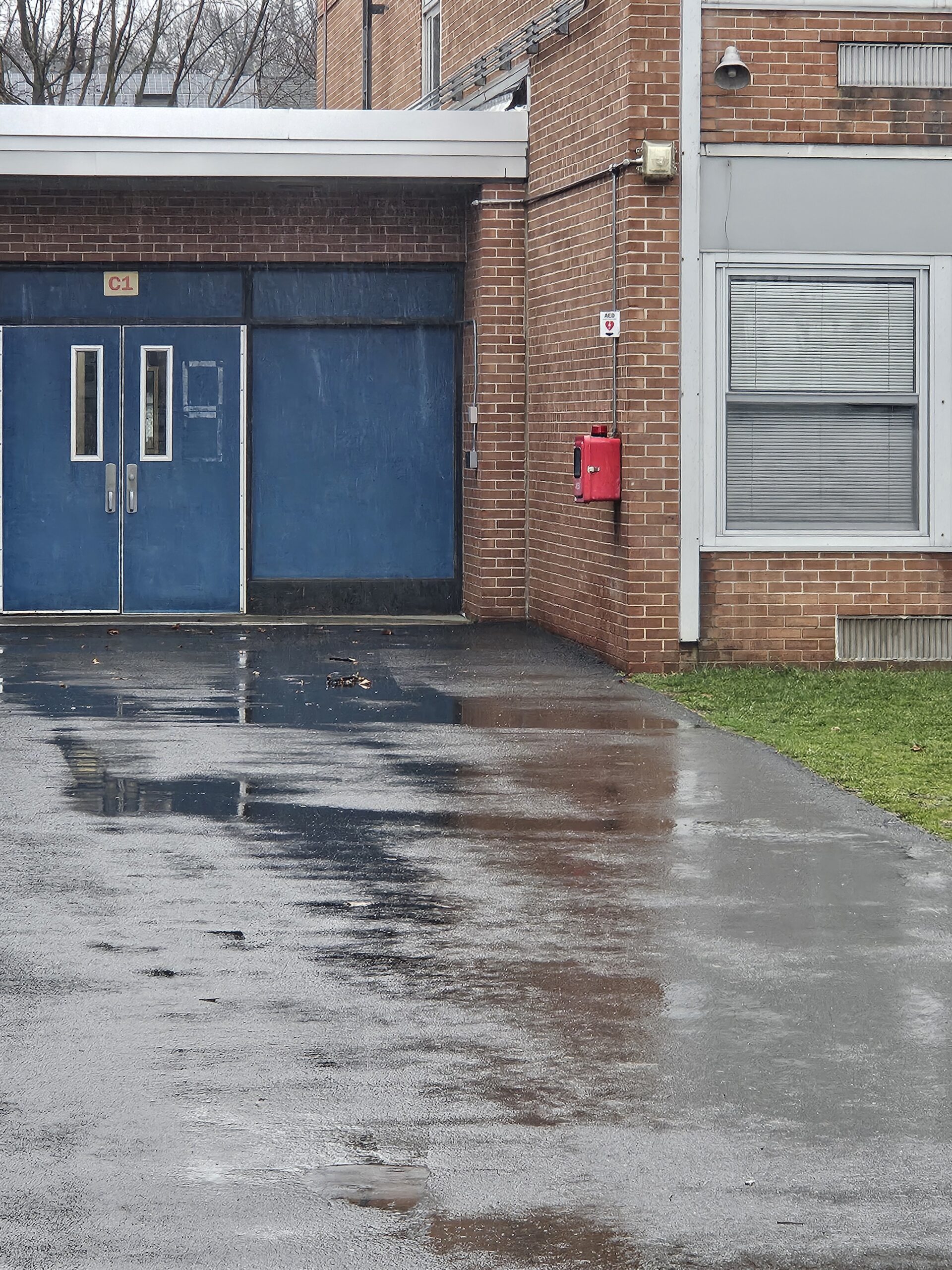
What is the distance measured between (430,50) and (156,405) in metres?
6.70

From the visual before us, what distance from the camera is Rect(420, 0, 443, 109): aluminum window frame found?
74.2ft

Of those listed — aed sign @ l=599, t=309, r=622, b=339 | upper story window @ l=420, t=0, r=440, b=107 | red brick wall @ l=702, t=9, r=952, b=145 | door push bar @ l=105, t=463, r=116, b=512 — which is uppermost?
upper story window @ l=420, t=0, r=440, b=107

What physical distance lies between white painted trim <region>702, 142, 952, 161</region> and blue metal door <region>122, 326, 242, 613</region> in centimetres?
Answer: 568

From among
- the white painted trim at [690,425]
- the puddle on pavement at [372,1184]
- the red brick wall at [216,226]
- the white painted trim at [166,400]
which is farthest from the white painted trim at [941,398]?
the puddle on pavement at [372,1184]

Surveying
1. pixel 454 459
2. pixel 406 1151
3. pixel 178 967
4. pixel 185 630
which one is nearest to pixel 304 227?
pixel 454 459

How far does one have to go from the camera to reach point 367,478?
18.6 meters

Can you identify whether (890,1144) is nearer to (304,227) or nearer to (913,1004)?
(913,1004)

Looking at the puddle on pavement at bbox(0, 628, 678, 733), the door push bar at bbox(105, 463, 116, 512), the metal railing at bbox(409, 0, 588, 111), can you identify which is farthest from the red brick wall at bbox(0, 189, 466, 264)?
the puddle on pavement at bbox(0, 628, 678, 733)

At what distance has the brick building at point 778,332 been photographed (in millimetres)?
14180

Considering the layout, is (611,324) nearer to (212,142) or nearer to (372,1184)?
(212,142)

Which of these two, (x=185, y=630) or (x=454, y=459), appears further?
(x=454, y=459)

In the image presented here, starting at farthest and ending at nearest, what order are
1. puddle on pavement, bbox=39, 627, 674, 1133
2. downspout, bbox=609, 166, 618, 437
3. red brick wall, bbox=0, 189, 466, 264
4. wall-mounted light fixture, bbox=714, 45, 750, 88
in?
red brick wall, bbox=0, 189, 466, 264, downspout, bbox=609, 166, 618, 437, wall-mounted light fixture, bbox=714, 45, 750, 88, puddle on pavement, bbox=39, 627, 674, 1133

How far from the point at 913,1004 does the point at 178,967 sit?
231 cm

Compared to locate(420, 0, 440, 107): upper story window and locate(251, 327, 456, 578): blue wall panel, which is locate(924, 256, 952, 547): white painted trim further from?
locate(420, 0, 440, 107): upper story window
